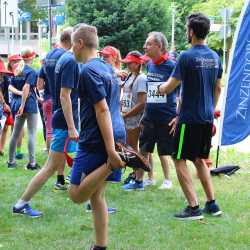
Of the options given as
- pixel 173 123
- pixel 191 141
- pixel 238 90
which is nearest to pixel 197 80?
pixel 191 141

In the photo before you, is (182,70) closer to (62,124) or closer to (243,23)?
(62,124)

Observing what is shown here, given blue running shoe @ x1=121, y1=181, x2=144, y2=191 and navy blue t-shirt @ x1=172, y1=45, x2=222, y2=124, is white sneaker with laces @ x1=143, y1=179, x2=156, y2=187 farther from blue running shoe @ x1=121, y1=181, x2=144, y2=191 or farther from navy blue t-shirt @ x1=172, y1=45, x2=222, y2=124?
navy blue t-shirt @ x1=172, y1=45, x2=222, y2=124

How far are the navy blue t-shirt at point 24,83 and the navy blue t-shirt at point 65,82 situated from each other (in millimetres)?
2250

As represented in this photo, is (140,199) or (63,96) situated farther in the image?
(140,199)

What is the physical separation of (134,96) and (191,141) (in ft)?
5.55

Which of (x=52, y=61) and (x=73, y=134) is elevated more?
(x=52, y=61)

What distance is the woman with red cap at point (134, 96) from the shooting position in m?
7.10

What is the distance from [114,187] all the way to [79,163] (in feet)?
9.77

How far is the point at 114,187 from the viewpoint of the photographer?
7.32m

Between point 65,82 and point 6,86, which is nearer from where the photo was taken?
point 65,82

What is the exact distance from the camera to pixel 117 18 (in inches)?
1006

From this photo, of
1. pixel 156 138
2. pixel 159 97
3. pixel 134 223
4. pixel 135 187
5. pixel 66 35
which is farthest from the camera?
pixel 135 187

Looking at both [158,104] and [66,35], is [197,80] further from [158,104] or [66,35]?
[66,35]

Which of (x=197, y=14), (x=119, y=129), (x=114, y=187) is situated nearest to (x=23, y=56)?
(x=114, y=187)
